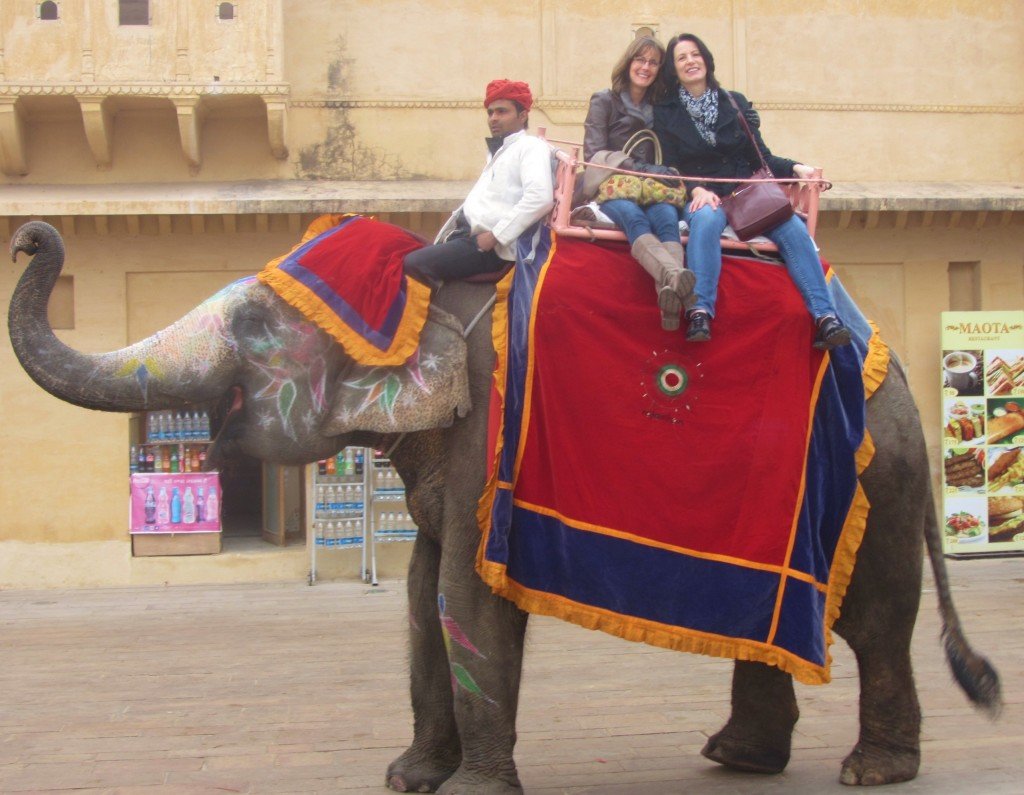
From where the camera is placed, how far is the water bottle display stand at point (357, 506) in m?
12.6

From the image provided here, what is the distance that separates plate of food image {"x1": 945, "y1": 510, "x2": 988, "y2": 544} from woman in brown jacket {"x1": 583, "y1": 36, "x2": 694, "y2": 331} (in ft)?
29.8

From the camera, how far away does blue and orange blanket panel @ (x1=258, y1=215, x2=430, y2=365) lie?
15.5 ft

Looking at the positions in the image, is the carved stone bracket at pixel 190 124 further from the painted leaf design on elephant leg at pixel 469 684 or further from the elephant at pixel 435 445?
the painted leaf design on elephant leg at pixel 469 684

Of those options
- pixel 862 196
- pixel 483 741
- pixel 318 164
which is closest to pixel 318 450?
pixel 483 741

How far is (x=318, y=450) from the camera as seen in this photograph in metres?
4.78

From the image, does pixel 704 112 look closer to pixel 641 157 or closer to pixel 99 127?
pixel 641 157

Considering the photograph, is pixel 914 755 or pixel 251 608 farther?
pixel 251 608

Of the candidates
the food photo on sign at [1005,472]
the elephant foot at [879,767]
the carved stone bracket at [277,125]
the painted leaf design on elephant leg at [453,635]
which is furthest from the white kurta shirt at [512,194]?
the food photo on sign at [1005,472]

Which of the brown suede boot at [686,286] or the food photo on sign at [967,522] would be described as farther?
the food photo on sign at [967,522]

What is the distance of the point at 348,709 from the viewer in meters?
6.99

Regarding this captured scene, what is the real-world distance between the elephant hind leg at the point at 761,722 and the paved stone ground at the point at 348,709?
0.09m

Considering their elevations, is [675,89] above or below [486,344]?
above

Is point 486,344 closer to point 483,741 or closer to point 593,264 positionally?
point 593,264

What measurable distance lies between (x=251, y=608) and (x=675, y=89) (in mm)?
7192
